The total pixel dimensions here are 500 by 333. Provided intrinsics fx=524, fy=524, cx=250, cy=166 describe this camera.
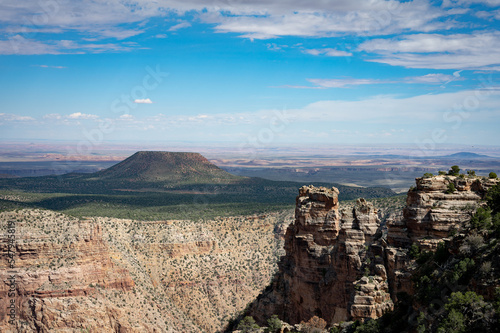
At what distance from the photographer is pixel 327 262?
4247 cm

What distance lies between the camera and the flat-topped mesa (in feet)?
109

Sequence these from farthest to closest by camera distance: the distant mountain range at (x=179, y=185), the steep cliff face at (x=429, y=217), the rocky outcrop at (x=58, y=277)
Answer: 1. the distant mountain range at (x=179, y=185)
2. the rocky outcrop at (x=58, y=277)
3. the steep cliff face at (x=429, y=217)

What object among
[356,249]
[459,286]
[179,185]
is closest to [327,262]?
[356,249]

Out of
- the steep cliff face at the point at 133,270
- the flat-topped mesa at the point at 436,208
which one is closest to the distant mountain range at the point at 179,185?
the steep cliff face at the point at 133,270

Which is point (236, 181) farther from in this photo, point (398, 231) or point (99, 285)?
point (398, 231)

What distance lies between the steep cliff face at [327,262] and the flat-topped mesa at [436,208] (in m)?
3.05

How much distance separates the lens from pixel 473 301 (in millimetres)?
24938

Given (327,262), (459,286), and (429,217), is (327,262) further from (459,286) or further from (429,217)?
(459,286)

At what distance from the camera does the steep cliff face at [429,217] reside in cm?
3312

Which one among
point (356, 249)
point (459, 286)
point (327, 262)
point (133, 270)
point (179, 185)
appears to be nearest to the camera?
point (459, 286)

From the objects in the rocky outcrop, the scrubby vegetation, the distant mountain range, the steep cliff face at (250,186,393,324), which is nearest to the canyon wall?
the steep cliff face at (250,186,393,324)

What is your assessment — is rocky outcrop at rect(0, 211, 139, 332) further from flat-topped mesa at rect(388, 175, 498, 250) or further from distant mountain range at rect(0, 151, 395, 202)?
distant mountain range at rect(0, 151, 395, 202)

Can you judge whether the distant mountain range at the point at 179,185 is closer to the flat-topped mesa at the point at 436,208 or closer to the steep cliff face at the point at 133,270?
the steep cliff face at the point at 133,270

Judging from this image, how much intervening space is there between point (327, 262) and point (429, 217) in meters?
11.2
